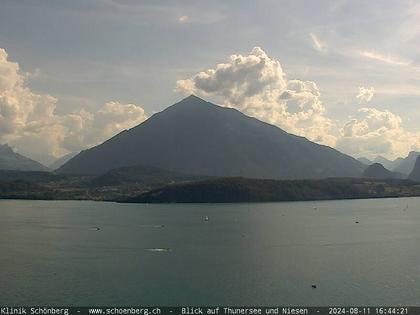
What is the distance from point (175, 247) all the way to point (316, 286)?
63.8m

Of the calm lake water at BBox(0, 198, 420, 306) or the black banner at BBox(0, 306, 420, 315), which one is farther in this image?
the calm lake water at BBox(0, 198, 420, 306)

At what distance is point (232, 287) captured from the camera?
9625 cm

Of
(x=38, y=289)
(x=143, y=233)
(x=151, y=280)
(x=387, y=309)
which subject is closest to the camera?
(x=387, y=309)

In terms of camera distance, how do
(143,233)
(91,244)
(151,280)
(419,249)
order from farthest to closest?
(143,233) → (91,244) → (419,249) → (151,280)

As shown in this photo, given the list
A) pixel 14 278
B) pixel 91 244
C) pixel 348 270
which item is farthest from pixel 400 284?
pixel 91 244

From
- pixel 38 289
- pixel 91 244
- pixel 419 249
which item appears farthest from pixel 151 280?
pixel 419 249

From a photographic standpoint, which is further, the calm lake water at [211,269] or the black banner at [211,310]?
the calm lake water at [211,269]

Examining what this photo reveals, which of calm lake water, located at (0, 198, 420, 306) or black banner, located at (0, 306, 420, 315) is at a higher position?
calm lake water, located at (0, 198, 420, 306)

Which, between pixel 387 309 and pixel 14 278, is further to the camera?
pixel 14 278

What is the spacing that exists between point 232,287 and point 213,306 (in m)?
13.5

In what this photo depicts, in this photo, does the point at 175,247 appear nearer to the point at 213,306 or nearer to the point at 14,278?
the point at 14,278

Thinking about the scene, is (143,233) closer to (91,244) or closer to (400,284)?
(91,244)

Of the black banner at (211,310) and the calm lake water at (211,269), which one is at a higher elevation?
the calm lake water at (211,269)

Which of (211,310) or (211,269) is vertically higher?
(211,269)
